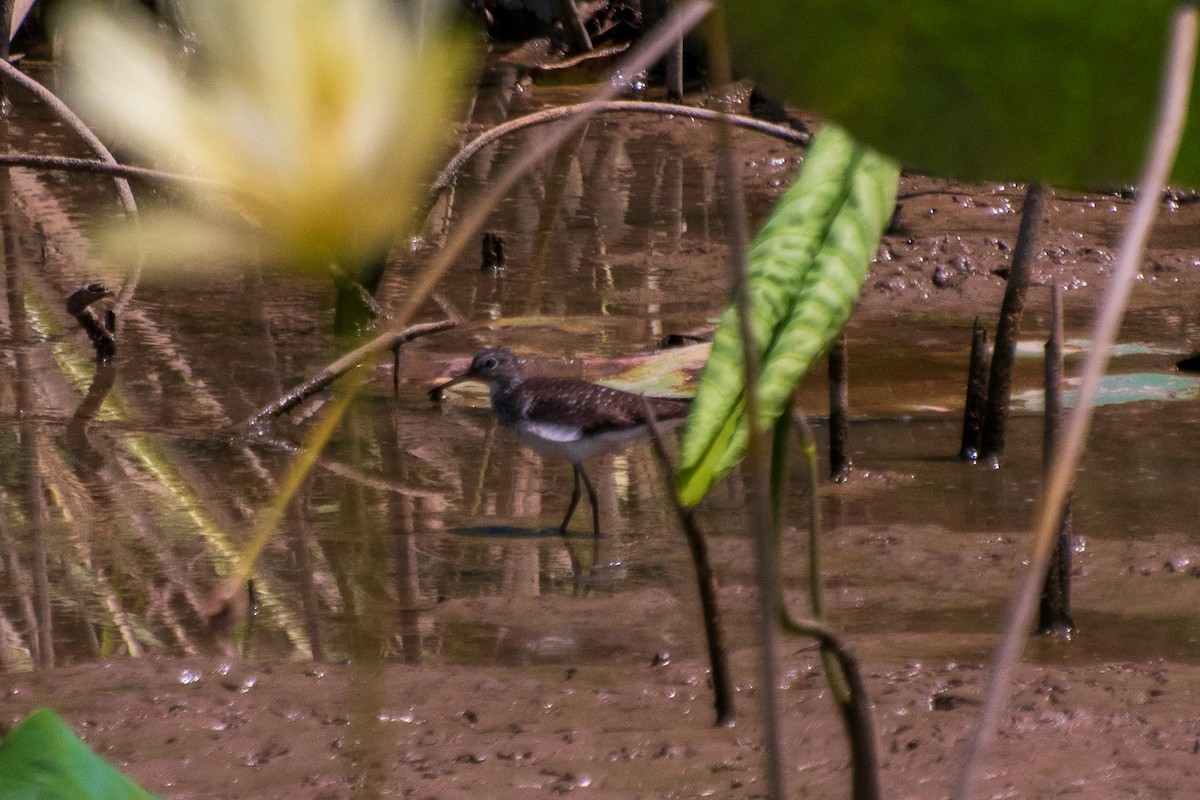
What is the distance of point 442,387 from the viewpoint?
554 centimetres

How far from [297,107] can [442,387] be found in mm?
5201

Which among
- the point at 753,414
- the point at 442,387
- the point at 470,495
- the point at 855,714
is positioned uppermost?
→ the point at 753,414

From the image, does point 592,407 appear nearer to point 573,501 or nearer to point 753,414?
point 573,501

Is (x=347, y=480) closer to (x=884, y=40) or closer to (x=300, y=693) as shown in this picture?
(x=300, y=693)

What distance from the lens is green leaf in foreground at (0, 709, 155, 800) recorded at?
2.66 ft

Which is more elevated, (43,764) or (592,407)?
(43,764)

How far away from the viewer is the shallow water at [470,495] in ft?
12.2

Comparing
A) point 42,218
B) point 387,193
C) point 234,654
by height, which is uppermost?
point 387,193

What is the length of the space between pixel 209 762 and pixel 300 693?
304 millimetres

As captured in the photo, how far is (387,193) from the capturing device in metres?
0.37

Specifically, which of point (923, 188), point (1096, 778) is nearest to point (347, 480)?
point (1096, 778)

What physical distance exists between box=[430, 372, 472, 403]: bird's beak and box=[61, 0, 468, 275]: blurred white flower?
4925 millimetres

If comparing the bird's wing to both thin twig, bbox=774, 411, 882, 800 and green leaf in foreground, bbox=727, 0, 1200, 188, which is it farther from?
green leaf in foreground, bbox=727, 0, 1200, 188

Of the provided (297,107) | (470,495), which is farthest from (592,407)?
(297,107)
